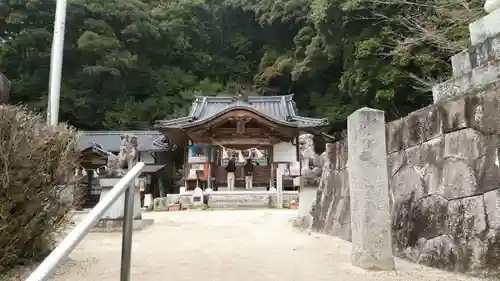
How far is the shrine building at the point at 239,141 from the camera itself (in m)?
18.4

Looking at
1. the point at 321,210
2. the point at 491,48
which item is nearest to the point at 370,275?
the point at 321,210

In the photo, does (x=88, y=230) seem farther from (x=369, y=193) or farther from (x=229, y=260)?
(x=369, y=193)

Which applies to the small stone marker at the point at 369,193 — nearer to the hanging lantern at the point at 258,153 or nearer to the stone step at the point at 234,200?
the stone step at the point at 234,200

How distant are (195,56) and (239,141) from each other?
17.5m

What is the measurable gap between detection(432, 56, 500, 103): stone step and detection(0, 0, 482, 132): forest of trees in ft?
41.1

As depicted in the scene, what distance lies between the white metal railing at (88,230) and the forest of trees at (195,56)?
16898mm

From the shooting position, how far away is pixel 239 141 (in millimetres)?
19703

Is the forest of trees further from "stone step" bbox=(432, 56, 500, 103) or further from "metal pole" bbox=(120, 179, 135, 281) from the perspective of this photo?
"metal pole" bbox=(120, 179, 135, 281)

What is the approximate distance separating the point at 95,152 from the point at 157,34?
1640 cm

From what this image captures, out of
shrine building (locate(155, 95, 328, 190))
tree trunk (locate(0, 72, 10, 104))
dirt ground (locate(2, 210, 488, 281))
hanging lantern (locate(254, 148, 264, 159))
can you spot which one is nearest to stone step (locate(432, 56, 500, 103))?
dirt ground (locate(2, 210, 488, 281))

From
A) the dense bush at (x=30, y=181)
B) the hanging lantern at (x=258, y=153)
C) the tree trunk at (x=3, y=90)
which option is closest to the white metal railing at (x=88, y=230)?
the dense bush at (x=30, y=181)

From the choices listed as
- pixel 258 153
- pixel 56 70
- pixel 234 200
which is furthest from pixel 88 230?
pixel 258 153

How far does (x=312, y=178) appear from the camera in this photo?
696 centimetres

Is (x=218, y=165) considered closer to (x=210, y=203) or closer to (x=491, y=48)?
(x=210, y=203)
